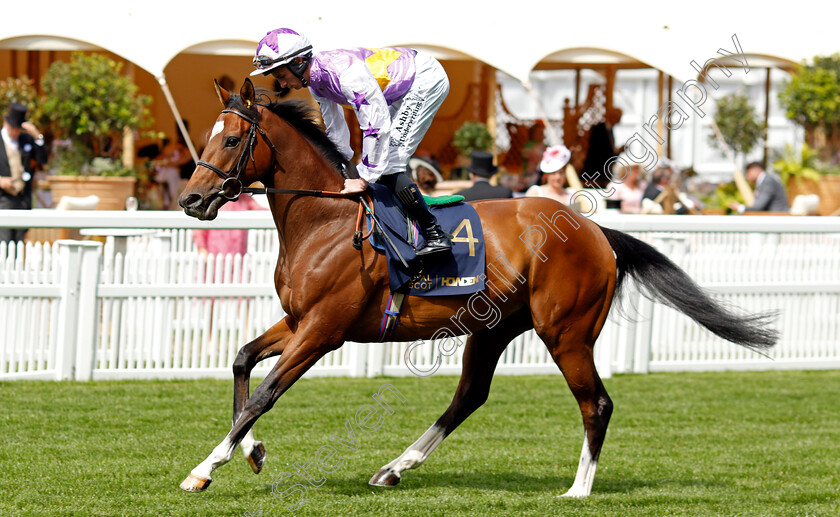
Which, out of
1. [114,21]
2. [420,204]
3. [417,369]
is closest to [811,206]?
[417,369]

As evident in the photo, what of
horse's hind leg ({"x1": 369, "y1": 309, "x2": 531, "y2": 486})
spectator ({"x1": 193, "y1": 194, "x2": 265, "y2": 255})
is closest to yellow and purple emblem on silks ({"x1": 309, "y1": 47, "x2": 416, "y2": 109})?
horse's hind leg ({"x1": 369, "y1": 309, "x2": 531, "y2": 486})

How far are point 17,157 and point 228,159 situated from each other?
592 centimetres

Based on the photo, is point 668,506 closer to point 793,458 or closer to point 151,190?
point 793,458

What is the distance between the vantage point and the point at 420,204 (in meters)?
4.66

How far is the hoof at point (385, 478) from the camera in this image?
4953 mm

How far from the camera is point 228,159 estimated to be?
174 inches

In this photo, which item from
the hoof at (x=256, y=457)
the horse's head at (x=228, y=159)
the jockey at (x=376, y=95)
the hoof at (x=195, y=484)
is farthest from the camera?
the hoof at (x=256, y=457)

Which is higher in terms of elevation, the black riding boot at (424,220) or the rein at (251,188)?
the rein at (251,188)

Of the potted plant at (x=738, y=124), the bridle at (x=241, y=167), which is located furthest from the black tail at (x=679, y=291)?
the potted plant at (x=738, y=124)

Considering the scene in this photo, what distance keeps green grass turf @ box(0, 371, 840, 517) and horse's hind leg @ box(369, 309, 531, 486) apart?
20 centimetres

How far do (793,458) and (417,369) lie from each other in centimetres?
309

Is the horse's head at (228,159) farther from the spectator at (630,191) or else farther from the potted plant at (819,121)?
A: the potted plant at (819,121)

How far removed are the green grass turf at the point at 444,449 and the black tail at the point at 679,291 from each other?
2.37 ft

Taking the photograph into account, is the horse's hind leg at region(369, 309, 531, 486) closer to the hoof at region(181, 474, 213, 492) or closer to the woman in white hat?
the hoof at region(181, 474, 213, 492)
